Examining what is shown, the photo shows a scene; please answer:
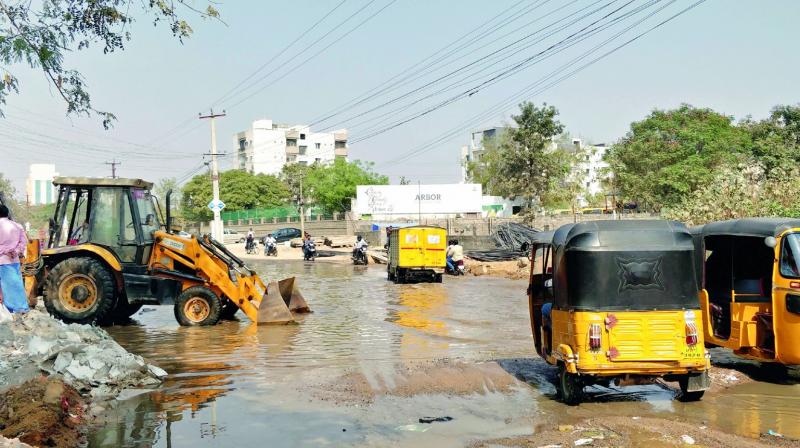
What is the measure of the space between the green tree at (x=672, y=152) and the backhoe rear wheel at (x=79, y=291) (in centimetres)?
5052

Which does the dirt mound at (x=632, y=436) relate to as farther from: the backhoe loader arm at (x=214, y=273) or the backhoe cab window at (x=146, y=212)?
the backhoe cab window at (x=146, y=212)

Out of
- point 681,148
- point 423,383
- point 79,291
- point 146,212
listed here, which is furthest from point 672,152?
point 423,383

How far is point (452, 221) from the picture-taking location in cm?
6619

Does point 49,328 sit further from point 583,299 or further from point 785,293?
point 785,293

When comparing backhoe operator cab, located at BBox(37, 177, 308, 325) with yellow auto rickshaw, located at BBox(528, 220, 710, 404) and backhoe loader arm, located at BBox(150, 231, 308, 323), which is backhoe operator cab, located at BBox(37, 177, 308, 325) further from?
yellow auto rickshaw, located at BBox(528, 220, 710, 404)

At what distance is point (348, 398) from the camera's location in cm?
878

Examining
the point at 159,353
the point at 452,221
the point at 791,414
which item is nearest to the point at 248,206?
the point at 452,221

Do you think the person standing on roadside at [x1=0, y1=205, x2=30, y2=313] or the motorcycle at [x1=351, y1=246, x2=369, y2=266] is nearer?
the person standing on roadside at [x1=0, y1=205, x2=30, y2=313]

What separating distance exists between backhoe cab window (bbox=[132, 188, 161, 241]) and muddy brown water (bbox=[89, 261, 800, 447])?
196 cm

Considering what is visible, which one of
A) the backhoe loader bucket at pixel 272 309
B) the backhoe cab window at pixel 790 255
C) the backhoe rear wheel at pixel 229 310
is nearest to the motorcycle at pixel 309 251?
the backhoe rear wheel at pixel 229 310

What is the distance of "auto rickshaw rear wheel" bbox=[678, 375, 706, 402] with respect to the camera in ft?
27.3

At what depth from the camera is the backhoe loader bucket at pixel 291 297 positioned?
17.6 metres

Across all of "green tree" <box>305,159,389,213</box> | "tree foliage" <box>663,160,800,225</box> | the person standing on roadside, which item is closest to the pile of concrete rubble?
the person standing on roadside

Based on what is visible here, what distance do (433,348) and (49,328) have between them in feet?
19.2
